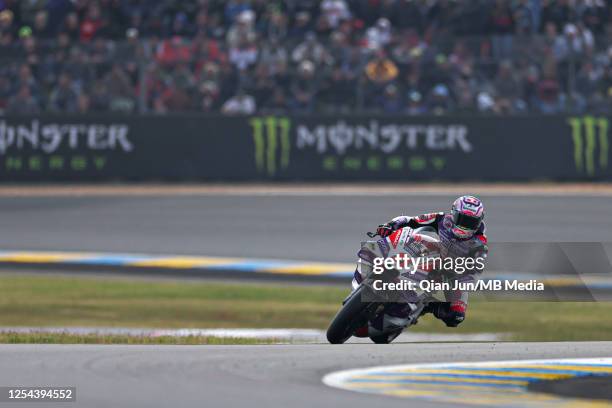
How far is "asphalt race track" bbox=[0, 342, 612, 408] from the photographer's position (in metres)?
6.22

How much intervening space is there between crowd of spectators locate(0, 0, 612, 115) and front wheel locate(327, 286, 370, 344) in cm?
1458

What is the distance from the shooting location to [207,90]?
74.8 feet

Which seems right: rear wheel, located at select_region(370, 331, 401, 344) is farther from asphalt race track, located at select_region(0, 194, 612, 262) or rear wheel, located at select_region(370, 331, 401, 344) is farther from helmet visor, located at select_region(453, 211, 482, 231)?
asphalt race track, located at select_region(0, 194, 612, 262)

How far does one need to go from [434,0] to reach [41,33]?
7.55 meters

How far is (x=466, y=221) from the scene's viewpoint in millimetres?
7305

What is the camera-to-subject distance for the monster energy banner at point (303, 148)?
2316 centimetres

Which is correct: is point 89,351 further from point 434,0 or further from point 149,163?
point 434,0

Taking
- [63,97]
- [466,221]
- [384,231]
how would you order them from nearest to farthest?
[466,221]
[384,231]
[63,97]

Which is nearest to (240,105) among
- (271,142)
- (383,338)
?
(271,142)

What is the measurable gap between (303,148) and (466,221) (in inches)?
637

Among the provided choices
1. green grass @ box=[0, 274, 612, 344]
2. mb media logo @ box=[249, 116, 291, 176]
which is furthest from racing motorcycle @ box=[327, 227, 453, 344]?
mb media logo @ box=[249, 116, 291, 176]

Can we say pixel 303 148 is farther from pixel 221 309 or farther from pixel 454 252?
pixel 454 252

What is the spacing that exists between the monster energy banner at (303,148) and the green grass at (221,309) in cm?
941

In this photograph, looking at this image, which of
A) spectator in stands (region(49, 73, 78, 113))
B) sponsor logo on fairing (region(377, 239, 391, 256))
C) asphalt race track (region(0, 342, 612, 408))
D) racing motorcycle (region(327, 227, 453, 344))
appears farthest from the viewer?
spectator in stands (region(49, 73, 78, 113))
